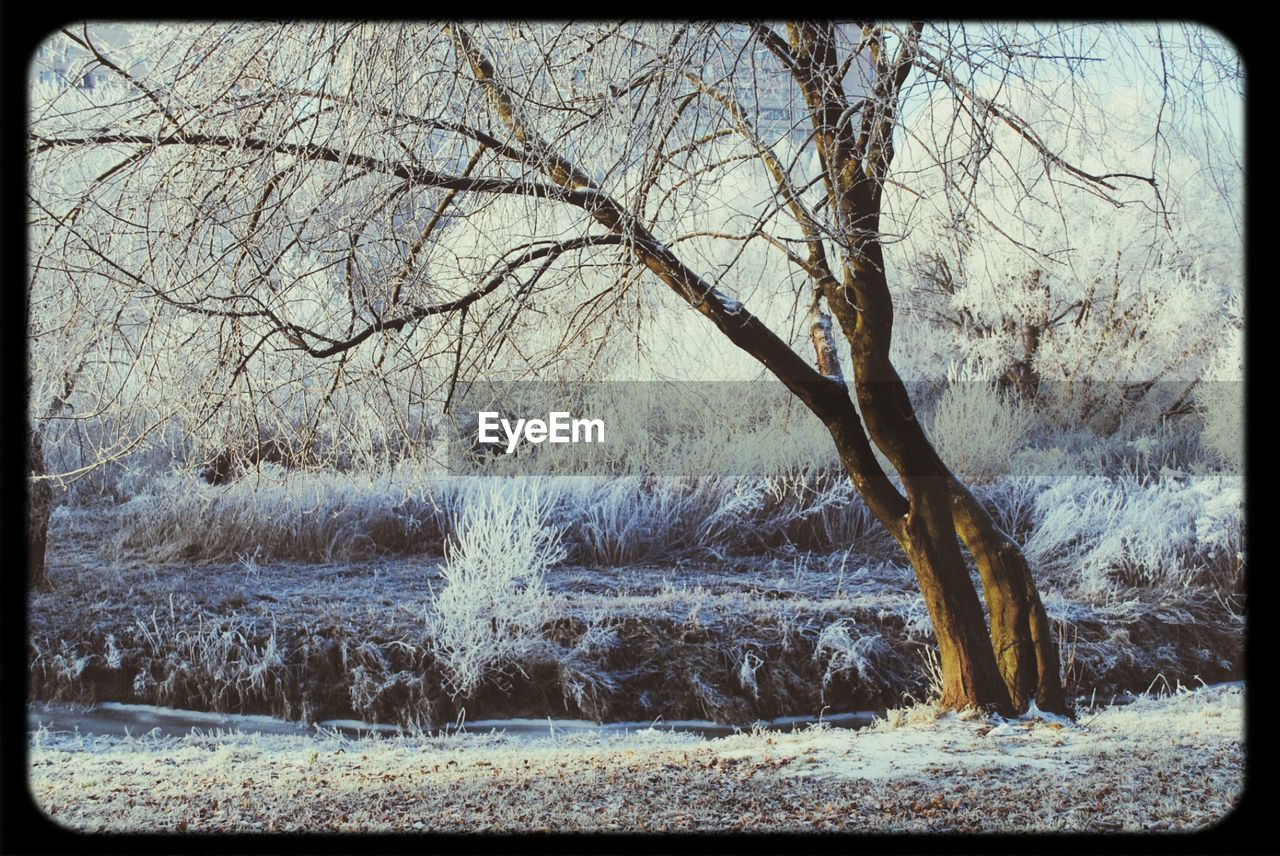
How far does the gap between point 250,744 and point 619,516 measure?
1.36 meters

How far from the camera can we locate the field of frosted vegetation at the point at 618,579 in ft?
12.7

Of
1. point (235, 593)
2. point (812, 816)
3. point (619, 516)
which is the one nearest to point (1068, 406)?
point (619, 516)

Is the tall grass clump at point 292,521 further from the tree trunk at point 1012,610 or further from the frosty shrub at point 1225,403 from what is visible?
the frosty shrub at point 1225,403

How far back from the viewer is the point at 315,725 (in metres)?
3.82

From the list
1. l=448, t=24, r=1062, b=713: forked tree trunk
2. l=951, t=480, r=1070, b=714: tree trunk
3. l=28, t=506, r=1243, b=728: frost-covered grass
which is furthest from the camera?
l=28, t=506, r=1243, b=728: frost-covered grass

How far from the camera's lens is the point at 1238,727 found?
12.2ft

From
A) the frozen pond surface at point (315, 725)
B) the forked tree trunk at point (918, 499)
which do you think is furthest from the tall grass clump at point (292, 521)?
the forked tree trunk at point (918, 499)

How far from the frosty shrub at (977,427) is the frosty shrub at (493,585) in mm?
1353

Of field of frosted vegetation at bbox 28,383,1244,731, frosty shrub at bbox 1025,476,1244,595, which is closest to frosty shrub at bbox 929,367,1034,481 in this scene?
field of frosted vegetation at bbox 28,383,1244,731

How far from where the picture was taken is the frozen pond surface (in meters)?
3.80

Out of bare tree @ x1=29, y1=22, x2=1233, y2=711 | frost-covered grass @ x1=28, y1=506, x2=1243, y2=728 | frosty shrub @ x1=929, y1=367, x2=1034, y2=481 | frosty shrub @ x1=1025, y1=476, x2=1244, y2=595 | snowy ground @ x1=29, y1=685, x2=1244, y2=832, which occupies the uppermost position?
bare tree @ x1=29, y1=22, x2=1233, y2=711

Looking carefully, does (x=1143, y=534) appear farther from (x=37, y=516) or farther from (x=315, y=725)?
(x=37, y=516)

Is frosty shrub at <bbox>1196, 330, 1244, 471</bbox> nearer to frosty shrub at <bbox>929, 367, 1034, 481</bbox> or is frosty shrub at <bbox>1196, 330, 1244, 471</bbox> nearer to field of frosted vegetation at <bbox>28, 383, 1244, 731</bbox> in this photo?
field of frosted vegetation at <bbox>28, 383, 1244, 731</bbox>

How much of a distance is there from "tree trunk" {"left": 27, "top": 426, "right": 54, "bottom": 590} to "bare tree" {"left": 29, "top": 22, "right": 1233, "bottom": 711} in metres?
0.27
